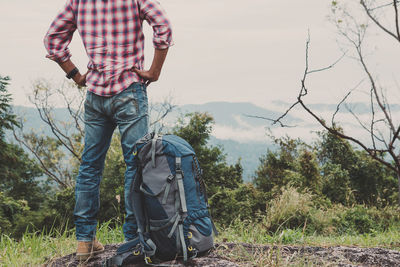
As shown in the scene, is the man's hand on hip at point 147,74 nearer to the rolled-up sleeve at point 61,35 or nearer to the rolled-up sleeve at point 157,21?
the rolled-up sleeve at point 157,21

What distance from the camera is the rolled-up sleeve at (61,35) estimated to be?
306 cm

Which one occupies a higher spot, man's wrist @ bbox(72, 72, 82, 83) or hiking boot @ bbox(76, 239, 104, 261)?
man's wrist @ bbox(72, 72, 82, 83)

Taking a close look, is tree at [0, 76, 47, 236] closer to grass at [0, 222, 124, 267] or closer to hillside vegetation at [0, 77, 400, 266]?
hillside vegetation at [0, 77, 400, 266]

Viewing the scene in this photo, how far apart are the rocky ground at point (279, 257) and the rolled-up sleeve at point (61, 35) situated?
1.49 meters

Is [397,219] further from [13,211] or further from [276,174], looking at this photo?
[13,211]

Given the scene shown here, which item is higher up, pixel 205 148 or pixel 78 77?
pixel 78 77

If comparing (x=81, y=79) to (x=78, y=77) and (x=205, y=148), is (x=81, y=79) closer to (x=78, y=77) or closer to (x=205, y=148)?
(x=78, y=77)

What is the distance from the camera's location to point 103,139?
9.96 feet

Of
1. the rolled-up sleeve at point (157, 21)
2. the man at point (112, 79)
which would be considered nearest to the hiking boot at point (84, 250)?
the man at point (112, 79)

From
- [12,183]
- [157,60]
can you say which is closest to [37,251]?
[157,60]

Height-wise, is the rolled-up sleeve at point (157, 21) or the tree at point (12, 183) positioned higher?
the rolled-up sleeve at point (157, 21)

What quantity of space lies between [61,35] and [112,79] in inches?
25.0

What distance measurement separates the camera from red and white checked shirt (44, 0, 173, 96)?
285 cm

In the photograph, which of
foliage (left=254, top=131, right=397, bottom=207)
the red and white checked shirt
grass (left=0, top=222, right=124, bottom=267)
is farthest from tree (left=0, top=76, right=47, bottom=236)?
foliage (left=254, top=131, right=397, bottom=207)
